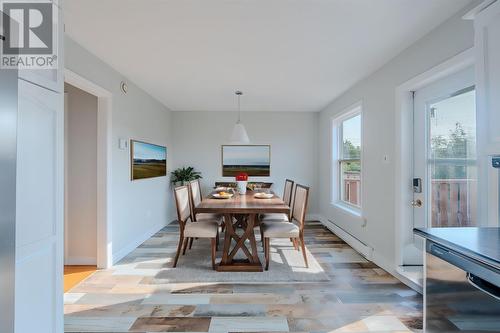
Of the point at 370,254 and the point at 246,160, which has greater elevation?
the point at 246,160

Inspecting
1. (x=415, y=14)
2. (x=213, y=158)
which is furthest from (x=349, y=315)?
(x=213, y=158)

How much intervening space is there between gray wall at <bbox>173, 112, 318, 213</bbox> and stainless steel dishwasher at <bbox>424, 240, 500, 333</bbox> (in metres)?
4.65

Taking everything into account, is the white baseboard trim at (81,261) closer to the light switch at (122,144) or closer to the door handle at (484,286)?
the light switch at (122,144)

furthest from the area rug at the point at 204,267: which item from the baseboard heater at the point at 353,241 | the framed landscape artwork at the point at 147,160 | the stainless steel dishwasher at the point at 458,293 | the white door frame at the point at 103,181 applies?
the stainless steel dishwasher at the point at 458,293

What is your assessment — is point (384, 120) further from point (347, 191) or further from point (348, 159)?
point (347, 191)

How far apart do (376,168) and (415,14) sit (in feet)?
5.86

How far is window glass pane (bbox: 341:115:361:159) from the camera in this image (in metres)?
4.27

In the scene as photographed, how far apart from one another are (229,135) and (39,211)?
15.7 ft

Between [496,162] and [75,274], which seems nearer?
[496,162]

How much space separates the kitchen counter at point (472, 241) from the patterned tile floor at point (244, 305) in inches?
42.7

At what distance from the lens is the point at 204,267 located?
3223 millimetres

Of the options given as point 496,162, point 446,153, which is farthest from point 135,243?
point 496,162

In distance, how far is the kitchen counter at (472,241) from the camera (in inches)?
41.0

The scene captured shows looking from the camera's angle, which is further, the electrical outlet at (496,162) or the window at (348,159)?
the window at (348,159)
